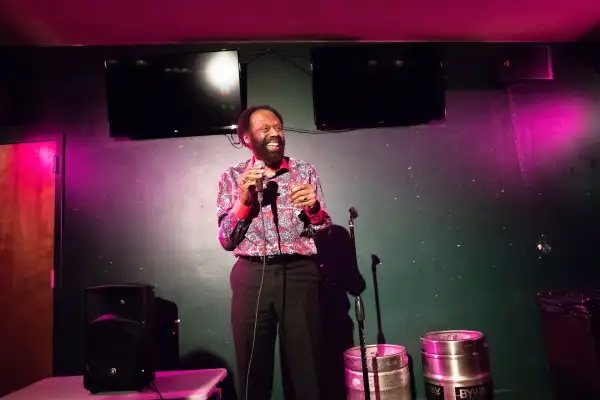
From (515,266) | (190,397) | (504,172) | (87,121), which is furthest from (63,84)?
(515,266)

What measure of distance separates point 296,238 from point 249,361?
0.60m

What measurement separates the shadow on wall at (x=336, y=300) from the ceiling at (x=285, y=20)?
4.55 feet

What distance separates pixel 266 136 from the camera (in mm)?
2254

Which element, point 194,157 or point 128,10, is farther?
point 194,157

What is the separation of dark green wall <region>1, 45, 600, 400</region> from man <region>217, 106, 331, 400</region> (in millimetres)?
947

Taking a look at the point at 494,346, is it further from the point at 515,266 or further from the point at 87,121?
the point at 87,121

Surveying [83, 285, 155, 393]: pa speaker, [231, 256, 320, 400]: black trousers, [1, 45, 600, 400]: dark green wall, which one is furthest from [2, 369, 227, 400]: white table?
[1, 45, 600, 400]: dark green wall

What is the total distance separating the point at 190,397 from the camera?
2.02 m

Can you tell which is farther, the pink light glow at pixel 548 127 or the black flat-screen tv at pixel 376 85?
the pink light glow at pixel 548 127

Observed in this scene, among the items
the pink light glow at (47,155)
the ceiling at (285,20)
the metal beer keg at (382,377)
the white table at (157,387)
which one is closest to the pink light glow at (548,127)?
the ceiling at (285,20)

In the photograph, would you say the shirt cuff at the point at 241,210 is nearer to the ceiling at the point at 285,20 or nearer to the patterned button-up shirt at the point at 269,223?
the patterned button-up shirt at the point at 269,223

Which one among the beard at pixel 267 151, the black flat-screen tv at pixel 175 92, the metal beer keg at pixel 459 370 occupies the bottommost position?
the metal beer keg at pixel 459 370

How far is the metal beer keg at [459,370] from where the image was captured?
8.29 feet

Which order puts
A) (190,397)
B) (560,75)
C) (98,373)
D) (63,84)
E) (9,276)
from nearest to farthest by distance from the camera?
1. (190,397)
2. (98,373)
3. (9,276)
4. (63,84)
5. (560,75)
